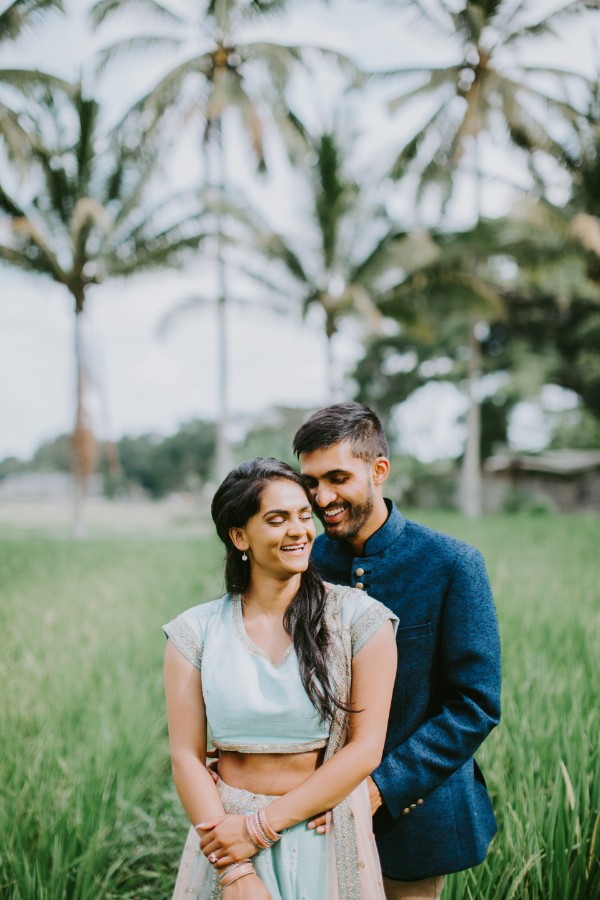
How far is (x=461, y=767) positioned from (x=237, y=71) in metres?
14.2

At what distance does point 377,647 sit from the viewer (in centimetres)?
135

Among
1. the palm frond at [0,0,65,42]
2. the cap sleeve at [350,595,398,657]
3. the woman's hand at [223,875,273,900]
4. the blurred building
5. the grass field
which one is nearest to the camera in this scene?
the woman's hand at [223,875,273,900]

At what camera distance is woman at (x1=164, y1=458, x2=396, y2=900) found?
50.9 inches

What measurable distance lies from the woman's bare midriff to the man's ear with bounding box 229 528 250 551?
38cm

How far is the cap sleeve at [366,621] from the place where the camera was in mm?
1359

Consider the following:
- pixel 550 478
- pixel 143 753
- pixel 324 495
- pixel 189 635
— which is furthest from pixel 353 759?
pixel 550 478

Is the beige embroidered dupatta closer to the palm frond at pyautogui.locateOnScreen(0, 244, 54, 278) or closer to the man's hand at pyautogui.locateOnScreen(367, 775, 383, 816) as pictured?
the man's hand at pyautogui.locateOnScreen(367, 775, 383, 816)

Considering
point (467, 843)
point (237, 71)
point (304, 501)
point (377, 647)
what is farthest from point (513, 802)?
point (237, 71)

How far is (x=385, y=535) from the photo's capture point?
61.9 inches

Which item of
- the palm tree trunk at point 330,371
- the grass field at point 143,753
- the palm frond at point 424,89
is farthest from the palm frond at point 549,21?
the grass field at point 143,753

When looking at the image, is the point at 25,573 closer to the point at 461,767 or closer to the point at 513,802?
the point at 513,802

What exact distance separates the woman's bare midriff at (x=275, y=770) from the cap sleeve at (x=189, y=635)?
0.20 metres

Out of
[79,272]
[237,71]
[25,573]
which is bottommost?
[25,573]

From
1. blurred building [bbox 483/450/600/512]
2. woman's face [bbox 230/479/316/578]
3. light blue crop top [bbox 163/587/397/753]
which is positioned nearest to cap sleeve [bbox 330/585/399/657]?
light blue crop top [bbox 163/587/397/753]
